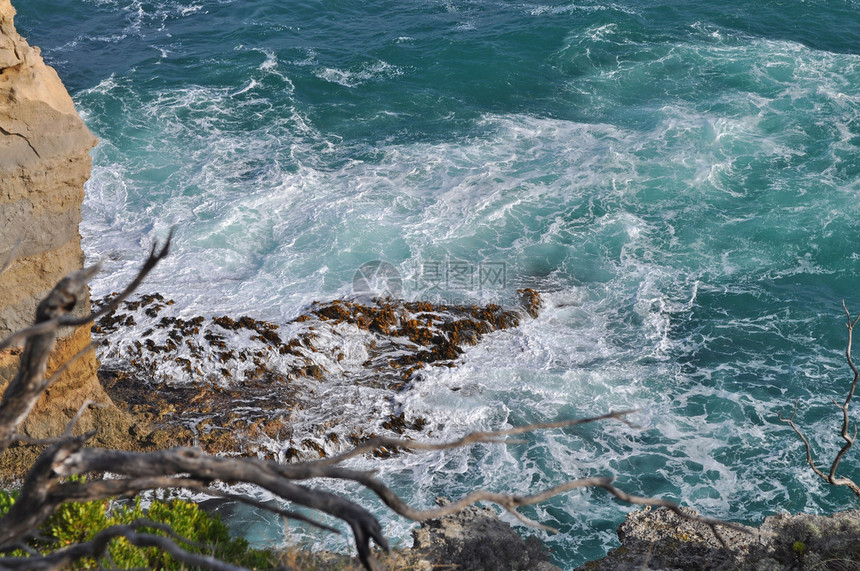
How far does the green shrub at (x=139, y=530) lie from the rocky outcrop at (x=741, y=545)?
4.12m

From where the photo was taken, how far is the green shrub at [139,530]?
5.81 meters

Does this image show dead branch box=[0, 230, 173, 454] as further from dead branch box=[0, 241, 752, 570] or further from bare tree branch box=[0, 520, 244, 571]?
bare tree branch box=[0, 520, 244, 571]

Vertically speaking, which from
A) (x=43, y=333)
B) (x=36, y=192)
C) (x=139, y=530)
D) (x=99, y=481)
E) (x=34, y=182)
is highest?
(x=43, y=333)

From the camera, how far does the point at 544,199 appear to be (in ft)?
59.2

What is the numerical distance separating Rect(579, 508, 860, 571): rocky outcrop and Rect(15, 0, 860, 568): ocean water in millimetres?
1131

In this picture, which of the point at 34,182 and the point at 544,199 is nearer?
the point at 34,182

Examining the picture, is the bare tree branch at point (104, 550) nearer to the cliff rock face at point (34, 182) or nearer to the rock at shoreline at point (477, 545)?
the rock at shoreline at point (477, 545)

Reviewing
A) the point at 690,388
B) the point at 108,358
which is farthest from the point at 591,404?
the point at 108,358

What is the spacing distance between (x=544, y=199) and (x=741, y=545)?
11023 mm

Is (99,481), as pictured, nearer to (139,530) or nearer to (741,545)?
(139,530)

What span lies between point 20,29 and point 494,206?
67.2ft

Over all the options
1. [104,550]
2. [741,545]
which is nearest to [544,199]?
[741,545]

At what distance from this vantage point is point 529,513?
10492 millimetres

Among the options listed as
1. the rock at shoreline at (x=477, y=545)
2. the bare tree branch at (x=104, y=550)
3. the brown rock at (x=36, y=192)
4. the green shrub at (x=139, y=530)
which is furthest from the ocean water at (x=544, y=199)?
the bare tree branch at (x=104, y=550)
